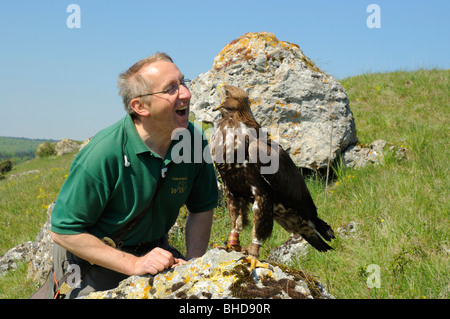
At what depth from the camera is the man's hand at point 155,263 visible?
2529mm

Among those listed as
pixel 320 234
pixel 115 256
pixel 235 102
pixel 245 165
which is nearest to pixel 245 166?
pixel 245 165

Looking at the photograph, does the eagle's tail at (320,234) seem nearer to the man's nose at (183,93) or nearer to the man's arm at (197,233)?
the man's arm at (197,233)

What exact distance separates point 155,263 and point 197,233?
1.05m

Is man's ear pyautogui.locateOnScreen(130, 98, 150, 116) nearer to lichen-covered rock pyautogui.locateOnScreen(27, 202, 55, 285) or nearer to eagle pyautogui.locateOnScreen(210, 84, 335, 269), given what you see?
eagle pyautogui.locateOnScreen(210, 84, 335, 269)

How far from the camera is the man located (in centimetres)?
282

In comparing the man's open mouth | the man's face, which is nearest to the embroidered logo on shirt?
the man's face

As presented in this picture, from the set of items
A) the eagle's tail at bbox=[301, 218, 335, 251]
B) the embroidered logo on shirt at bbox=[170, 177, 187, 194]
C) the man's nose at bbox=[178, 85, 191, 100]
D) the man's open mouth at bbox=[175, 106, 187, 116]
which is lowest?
the eagle's tail at bbox=[301, 218, 335, 251]

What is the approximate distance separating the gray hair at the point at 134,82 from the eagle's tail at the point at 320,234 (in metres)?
2.19

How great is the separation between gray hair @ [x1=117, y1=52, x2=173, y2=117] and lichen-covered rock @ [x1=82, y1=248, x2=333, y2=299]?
1.33m

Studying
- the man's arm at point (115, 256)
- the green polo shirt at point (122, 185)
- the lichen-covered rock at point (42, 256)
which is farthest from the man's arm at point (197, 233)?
the lichen-covered rock at point (42, 256)

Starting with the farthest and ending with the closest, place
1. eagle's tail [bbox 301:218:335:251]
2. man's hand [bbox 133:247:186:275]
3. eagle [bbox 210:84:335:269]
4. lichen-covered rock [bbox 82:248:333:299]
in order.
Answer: eagle's tail [bbox 301:218:335:251], eagle [bbox 210:84:335:269], man's hand [bbox 133:247:186:275], lichen-covered rock [bbox 82:248:333:299]

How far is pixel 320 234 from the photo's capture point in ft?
13.3

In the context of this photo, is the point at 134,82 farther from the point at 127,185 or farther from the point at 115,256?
the point at 115,256
